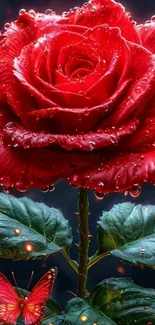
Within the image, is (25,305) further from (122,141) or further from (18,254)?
(122,141)

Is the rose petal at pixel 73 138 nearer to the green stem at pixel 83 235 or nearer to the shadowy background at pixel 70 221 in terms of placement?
the green stem at pixel 83 235

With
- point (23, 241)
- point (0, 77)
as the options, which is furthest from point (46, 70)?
point (23, 241)

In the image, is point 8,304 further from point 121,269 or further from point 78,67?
point 121,269

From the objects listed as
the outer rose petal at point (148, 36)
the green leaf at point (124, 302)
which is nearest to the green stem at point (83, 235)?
the green leaf at point (124, 302)

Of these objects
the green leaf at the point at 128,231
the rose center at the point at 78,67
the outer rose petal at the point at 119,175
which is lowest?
the green leaf at the point at 128,231

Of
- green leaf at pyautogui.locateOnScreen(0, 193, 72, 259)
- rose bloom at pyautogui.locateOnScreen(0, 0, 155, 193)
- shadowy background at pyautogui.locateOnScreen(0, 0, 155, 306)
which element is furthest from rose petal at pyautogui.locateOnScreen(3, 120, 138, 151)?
shadowy background at pyautogui.locateOnScreen(0, 0, 155, 306)
